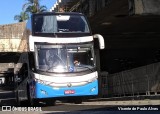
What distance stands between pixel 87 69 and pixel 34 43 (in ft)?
7.97

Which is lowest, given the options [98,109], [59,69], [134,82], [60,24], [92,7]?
[134,82]

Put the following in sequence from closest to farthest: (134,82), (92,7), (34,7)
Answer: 1. (134,82)
2. (92,7)
3. (34,7)

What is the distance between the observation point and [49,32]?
1841 centimetres

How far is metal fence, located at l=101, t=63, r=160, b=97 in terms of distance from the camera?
26.2 metres

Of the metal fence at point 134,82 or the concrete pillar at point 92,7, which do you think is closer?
the metal fence at point 134,82

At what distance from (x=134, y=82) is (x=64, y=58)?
1307 cm

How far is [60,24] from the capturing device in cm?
1880

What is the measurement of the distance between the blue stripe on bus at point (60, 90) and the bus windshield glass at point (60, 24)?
7.68 feet

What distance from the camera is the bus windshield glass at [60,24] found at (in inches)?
727

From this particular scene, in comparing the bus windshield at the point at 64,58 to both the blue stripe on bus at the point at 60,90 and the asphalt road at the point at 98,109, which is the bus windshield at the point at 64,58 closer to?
the blue stripe on bus at the point at 60,90

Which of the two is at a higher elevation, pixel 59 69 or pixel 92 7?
pixel 92 7

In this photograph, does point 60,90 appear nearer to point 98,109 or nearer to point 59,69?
point 59,69

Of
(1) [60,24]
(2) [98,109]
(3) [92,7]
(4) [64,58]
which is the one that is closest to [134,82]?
(3) [92,7]

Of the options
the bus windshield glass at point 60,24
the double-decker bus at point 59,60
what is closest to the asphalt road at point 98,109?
the double-decker bus at point 59,60
